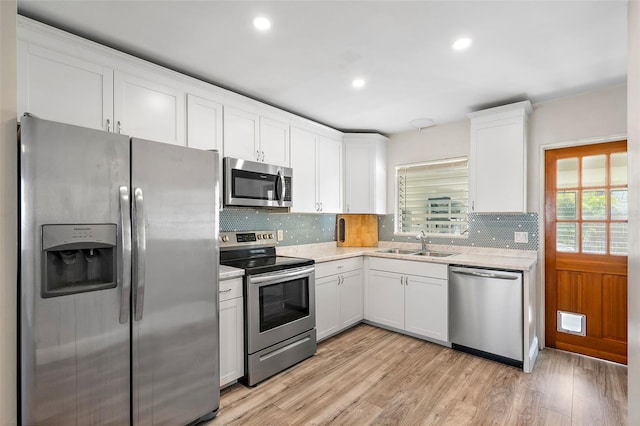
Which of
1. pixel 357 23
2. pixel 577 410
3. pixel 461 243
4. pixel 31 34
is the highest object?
pixel 357 23

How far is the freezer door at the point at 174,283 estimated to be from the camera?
5.72ft

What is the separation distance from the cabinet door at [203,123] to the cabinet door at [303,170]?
906 millimetres

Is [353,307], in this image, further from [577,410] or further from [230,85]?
[230,85]

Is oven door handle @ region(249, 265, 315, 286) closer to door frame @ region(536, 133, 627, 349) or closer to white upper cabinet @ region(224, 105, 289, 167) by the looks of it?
white upper cabinet @ region(224, 105, 289, 167)

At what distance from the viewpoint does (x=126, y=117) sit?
2.16 meters

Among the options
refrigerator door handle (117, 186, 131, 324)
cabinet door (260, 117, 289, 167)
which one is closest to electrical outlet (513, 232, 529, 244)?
cabinet door (260, 117, 289, 167)

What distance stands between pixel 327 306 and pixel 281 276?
886 mm

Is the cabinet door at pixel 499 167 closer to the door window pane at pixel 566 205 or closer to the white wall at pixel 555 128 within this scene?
the white wall at pixel 555 128

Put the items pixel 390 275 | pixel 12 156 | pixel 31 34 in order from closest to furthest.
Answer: pixel 12 156
pixel 31 34
pixel 390 275

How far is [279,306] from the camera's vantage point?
2.70 meters

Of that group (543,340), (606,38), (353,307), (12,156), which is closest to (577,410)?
(543,340)

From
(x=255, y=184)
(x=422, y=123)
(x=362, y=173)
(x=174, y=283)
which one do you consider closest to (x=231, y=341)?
(x=174, y=283)

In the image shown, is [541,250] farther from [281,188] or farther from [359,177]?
[281,188]

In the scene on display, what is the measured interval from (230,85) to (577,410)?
3.60 m
